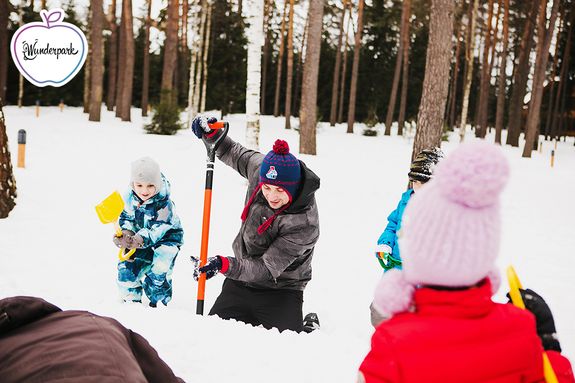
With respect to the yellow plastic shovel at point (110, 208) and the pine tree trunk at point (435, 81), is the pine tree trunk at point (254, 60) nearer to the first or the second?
the pine tree trunk at point (435, 81)

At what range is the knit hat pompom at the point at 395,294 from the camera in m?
1.55

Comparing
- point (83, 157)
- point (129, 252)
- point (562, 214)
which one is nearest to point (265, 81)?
point (83, 157)

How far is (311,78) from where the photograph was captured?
1403 centimetres

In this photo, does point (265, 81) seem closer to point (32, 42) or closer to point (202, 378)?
point (32, 42)

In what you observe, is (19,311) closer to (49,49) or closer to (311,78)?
(49,49)

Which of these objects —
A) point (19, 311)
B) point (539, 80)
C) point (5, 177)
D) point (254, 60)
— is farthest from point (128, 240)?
point (539, 80)

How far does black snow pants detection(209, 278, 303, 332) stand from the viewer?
Answer: 4234 millimetres

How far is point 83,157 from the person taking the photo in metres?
11.8

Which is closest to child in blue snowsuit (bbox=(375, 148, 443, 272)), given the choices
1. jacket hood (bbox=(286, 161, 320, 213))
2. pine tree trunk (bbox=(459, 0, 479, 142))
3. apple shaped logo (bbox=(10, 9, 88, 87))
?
jacket hood (bbox=(286, 161, 320, 213))

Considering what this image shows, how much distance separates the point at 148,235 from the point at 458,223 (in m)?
3.50

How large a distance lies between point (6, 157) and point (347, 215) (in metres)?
5.30

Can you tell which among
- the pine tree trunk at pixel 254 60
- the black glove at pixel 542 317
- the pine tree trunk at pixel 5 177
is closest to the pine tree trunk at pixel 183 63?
the pine tree trunk at pixel 254 60

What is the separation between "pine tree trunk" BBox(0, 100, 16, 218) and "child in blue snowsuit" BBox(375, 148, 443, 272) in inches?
204

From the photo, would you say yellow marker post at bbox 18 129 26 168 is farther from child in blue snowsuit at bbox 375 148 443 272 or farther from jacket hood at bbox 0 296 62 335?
jacket hood at bbox 0 296 62 335
